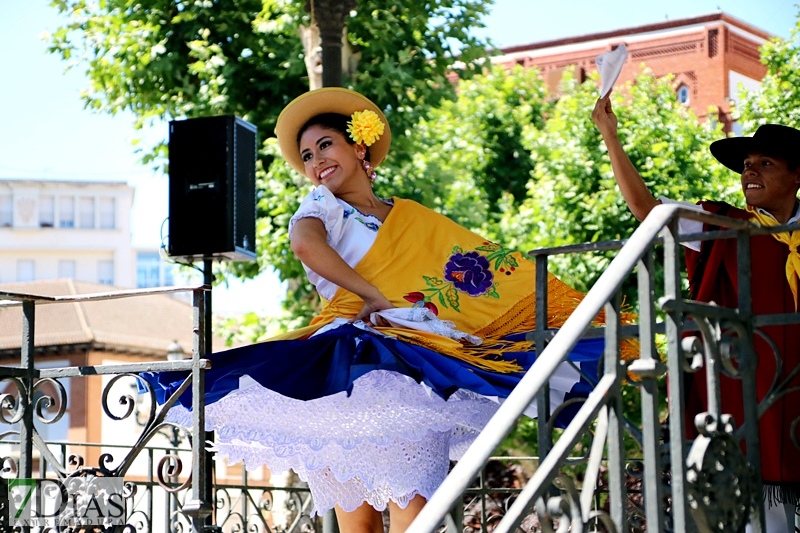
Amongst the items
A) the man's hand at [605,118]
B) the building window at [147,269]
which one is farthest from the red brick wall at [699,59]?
the building window at [147,269]

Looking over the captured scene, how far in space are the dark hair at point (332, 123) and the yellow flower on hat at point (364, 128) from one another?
0.09 feet

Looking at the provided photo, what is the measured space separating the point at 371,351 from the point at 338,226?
2.31ft

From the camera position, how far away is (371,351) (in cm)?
364

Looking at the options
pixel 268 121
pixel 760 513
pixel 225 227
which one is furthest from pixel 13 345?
pixel 760 513

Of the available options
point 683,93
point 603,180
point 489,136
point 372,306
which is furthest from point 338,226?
point 683,93

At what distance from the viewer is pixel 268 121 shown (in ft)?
35.9

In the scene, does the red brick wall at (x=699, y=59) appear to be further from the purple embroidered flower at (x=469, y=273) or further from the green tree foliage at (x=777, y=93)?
the purple embroidered flower at (x=469, y=273)

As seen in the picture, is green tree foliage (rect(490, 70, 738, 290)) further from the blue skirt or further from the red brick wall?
the red brick wall

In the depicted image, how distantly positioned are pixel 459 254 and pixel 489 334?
1.31 ft

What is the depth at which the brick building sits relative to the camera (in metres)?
35.0

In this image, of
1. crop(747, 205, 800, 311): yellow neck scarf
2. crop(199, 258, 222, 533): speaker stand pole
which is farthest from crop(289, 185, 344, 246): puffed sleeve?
crop(747, 205, 800, 311): yellow neck scarf

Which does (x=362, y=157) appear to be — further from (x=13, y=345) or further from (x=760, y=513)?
(x=13, y=345)

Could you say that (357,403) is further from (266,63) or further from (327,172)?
(266,63)

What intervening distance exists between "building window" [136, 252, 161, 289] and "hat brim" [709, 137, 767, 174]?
69189 millimetres
